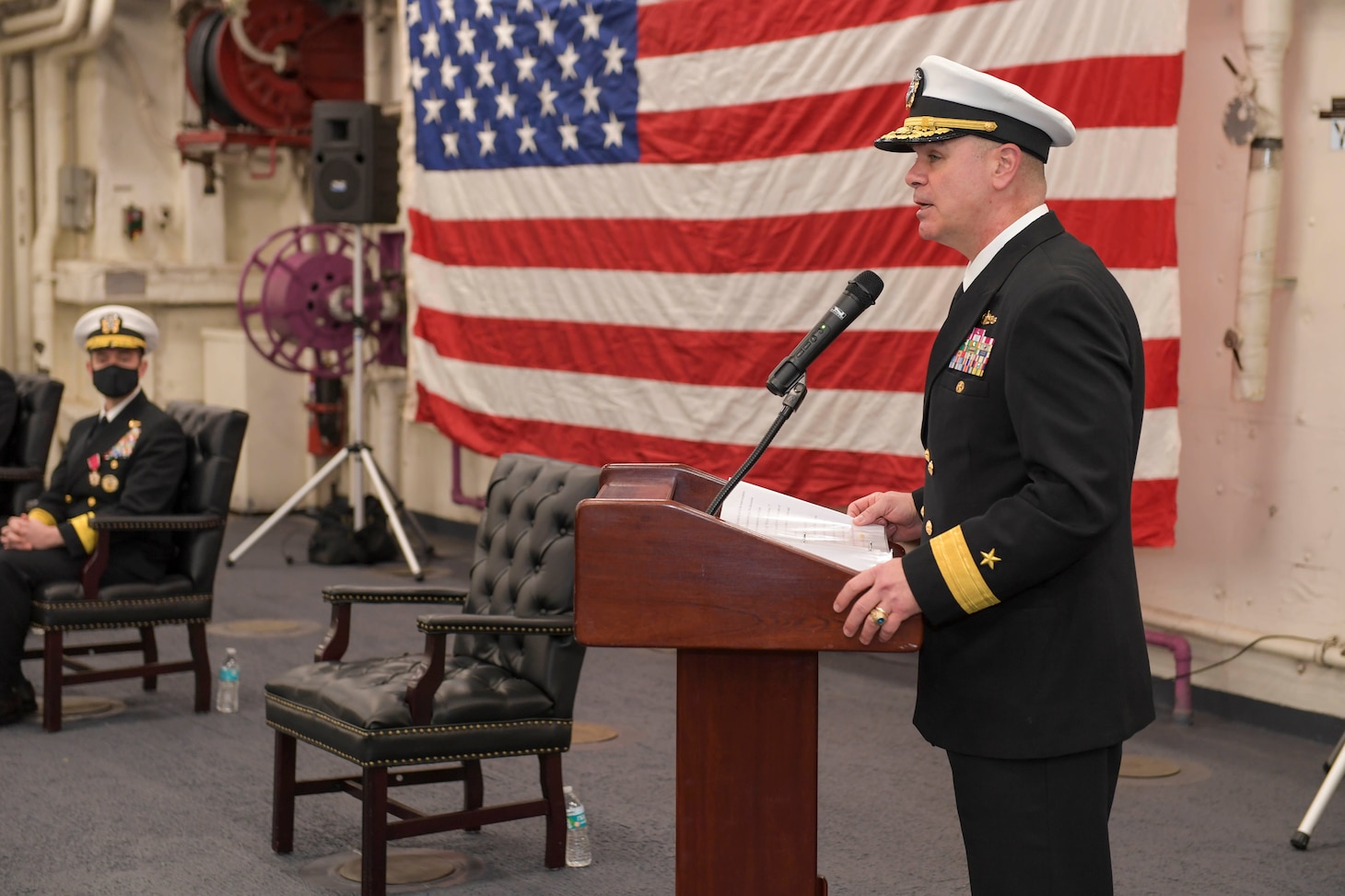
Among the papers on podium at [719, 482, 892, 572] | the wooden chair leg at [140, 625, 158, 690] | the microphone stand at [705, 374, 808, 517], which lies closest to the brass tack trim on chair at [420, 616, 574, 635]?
the papers on podium at [719, 482, 892, 572]

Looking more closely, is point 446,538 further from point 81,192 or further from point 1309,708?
point 1309,708

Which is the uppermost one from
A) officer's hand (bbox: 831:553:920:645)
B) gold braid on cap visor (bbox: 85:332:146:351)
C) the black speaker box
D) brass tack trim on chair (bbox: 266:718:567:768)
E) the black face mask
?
the black speaker box

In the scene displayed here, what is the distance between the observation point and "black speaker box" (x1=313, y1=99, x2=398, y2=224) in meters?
6.54

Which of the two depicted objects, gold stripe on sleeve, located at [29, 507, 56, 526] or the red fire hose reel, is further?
the red fire hose reel

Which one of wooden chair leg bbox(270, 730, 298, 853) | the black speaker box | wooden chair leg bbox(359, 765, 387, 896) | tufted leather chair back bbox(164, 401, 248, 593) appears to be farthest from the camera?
the black speaker box

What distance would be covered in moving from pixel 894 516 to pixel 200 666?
3.06 metres

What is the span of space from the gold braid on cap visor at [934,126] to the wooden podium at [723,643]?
0.50 meters

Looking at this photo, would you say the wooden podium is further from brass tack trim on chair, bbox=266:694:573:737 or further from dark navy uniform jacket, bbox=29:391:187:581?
dark navy uniform jacket, bbox=29:391:187:581

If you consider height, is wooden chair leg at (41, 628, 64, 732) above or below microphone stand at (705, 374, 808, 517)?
below

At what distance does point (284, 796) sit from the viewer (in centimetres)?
332

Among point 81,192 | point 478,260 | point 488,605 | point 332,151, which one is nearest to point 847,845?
point 488,605

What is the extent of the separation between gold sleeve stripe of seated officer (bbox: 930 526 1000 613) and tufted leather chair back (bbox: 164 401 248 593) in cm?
323

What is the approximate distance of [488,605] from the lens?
11.1ft

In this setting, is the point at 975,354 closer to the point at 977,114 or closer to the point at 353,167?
the point at 977,114
